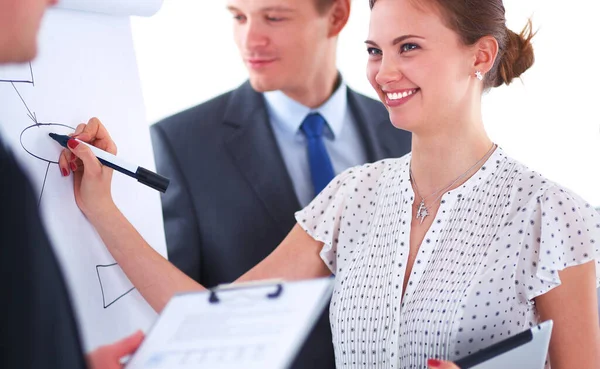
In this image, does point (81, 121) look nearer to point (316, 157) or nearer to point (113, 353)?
point (113, 353)

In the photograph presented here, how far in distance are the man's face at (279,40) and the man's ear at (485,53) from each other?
59 cm

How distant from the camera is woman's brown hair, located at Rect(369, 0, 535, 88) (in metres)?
1.49

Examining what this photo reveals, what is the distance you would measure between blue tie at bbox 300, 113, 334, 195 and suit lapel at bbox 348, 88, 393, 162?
16cm

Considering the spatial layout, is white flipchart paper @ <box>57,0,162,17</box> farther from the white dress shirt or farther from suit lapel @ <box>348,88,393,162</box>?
suit lapel @ <box>348,88,393,162</box>

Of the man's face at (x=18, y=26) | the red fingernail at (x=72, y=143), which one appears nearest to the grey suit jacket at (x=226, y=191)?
the red fingernail at (x=72, y=143)

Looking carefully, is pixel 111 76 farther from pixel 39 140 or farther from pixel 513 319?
pixel 513 319

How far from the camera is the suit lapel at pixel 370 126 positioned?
209cm

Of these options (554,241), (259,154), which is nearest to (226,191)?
(259,154)

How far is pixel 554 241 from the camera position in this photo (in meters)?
1.40

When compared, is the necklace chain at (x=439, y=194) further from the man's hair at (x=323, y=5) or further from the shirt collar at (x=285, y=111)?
the man's hair at (x=323, y=5)

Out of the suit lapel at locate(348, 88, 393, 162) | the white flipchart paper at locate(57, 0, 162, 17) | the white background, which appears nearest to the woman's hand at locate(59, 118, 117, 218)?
the white flipchart paper at locate(57, 0, 162, 17)

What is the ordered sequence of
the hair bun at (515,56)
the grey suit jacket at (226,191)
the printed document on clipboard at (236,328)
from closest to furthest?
1. the printed document on clipboard at (236,328)
2. the hair bun at (515,56)
3. the grey suit jacket at (226,191)

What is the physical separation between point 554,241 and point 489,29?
0.46 meters

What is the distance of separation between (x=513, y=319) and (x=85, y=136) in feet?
2.94
